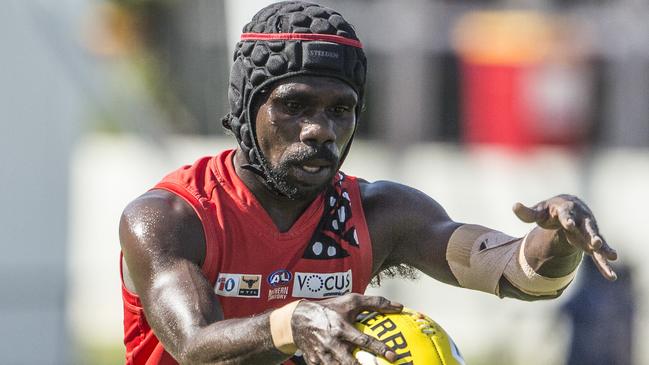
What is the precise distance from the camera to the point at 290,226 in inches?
223

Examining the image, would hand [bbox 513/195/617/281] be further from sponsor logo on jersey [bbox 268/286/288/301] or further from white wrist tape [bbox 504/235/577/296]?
Answer: sponsor logo on jersey [bbox 268/286/288/301]

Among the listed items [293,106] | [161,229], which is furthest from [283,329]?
[293,106]

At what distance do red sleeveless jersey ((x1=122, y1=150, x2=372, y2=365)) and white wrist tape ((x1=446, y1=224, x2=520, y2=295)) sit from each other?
38 centimetres

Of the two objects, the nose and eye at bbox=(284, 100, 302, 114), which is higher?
eye at bbox=(284, 100, 302, 114)

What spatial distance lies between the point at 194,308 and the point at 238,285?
60 cm

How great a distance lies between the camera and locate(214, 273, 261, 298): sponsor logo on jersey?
213 inches

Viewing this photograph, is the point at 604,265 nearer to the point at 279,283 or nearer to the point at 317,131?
the point at 317,131

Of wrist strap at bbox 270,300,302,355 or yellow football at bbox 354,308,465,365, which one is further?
yellow football at bbox 354,308,465,365

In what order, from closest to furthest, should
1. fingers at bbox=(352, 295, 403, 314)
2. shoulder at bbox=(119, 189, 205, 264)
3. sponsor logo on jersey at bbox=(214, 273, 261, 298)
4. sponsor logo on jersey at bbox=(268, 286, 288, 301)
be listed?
fingers at bbox=(352, 295, 403, 314) → shoulder at bbox=(119, 189, 205, 264) → sponsor logo on jersey at bbox=(214, 273, 261, 298) → sponsor logo on jersey at bbox=(268, 286, 288, 301)

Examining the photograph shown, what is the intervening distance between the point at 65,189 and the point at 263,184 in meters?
7.92

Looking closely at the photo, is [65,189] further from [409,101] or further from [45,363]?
[409,101]

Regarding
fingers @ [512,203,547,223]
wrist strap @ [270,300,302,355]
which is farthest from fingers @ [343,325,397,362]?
fingers @ [512,203,547,223]

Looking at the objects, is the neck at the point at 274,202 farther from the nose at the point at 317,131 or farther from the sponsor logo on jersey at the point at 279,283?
the nose at the point at 317,131

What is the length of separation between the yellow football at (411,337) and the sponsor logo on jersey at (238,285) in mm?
859
